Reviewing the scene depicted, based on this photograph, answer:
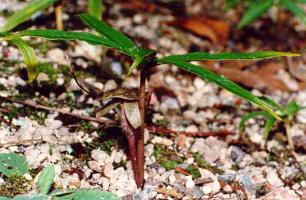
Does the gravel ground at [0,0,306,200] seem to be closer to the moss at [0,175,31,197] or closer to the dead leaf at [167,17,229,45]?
the moss at [0,175,31,197]

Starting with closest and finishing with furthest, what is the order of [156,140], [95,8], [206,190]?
[206,190] < [156,140] < [95,8]

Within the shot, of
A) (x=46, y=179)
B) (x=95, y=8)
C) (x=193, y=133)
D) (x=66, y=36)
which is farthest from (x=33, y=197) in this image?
(x=95, y=8)

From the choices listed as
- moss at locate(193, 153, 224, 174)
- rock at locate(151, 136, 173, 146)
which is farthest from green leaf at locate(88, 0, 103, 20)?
moss at locate(193, 153, 224, 174)

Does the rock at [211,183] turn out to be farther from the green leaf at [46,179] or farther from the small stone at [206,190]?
the green leaf at [46,179]

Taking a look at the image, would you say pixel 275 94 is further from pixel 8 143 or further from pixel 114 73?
pixel 8 143

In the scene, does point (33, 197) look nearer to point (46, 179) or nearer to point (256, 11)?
point (46, 179)

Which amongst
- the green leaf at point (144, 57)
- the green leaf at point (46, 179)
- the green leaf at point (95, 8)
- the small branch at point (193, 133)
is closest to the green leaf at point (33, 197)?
the green leaf at point (46, 179)
